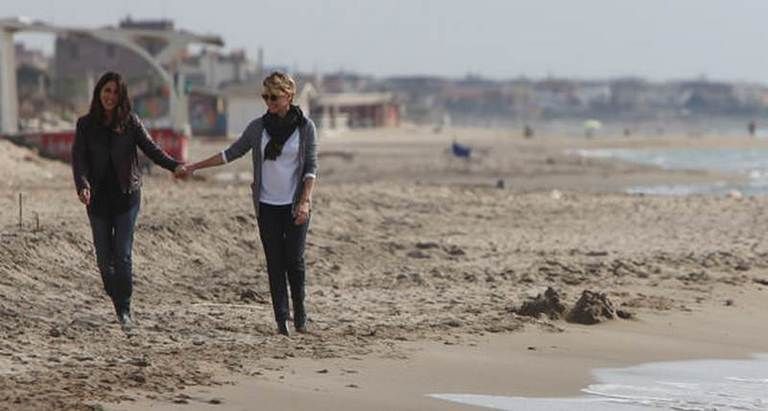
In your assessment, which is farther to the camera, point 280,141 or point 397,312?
point 397,312

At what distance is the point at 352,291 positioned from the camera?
34.0 ft

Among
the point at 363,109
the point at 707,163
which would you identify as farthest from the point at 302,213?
the point at 363,109

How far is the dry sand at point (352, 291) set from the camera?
278 inches

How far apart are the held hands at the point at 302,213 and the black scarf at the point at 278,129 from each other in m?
0.29

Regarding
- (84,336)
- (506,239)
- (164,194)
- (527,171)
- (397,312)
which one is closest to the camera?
(84,336)

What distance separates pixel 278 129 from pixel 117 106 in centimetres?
86

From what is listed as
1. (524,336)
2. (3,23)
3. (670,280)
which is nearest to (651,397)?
(524,336)

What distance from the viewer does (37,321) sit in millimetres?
8117

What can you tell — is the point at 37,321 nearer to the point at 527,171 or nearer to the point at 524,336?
the point at 524,336

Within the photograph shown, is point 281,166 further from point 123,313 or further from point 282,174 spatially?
point 123,313

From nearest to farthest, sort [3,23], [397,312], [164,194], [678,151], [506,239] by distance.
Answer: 1. [397,312]
2. [506,239]
3. [164,194]
4. [3,23]
5. [678,151]

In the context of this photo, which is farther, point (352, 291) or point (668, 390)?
point (352, 291)

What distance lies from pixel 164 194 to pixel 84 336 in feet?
28.4

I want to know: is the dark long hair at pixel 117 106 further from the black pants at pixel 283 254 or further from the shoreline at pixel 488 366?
the shoreline at pixel 488 366
